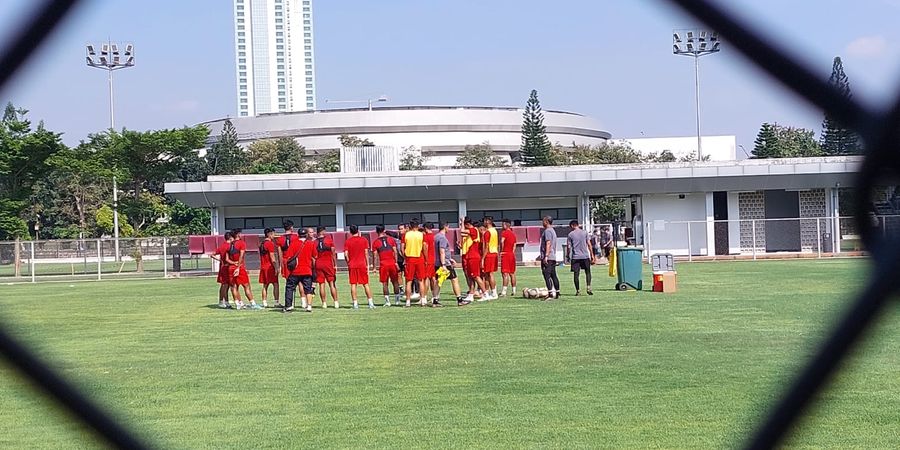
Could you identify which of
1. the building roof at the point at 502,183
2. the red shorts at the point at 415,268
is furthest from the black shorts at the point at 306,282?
the building roof at the point at 502,183

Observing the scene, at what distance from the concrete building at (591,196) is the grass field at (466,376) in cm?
2197

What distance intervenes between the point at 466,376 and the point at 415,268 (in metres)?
8.73

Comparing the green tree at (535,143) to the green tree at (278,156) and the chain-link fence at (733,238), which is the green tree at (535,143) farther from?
the chain-link fence at (733,238)

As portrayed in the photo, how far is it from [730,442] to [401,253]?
44.6ft

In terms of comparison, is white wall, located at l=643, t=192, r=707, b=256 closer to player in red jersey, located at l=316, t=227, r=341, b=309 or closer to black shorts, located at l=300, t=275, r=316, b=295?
player in red jersey, located at l=316, t=227, r=341, b=309

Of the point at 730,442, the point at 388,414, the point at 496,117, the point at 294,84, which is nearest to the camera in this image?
the point at 294,84

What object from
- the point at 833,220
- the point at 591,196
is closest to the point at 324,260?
the point at 833,220

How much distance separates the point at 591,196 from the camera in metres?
42.7

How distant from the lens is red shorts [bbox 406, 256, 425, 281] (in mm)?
17781

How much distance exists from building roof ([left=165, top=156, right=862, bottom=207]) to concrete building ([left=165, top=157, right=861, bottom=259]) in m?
0.04

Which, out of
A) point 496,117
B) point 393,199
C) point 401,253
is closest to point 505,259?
point 401,253

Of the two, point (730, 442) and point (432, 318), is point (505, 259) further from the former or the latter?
point (730, 442)

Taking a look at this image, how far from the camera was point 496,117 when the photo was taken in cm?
11094

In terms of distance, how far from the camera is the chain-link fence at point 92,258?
36.3 meters
